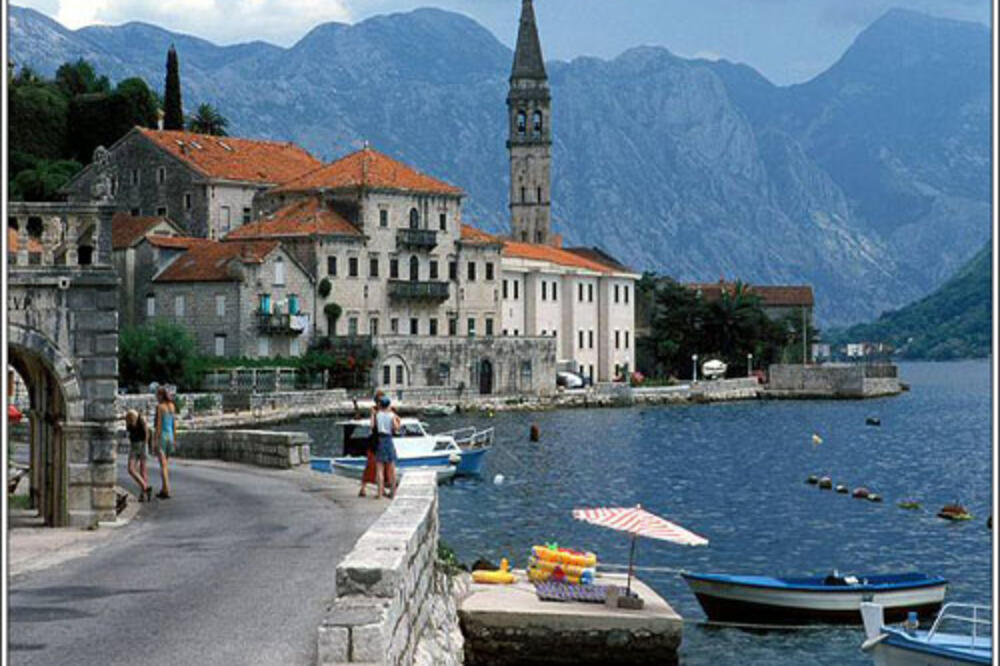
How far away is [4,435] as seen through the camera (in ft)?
33.3

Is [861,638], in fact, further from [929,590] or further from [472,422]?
[472,422]

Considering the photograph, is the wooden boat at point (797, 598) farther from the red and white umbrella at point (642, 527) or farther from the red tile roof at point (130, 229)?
the red tile roof at point (130, 229)

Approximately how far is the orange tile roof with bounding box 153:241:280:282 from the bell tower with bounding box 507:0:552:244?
63.3 meters

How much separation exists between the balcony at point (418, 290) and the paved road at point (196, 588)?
248ft

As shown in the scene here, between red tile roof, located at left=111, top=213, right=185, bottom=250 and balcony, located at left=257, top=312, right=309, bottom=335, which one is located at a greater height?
red tile roof, located at left=111, top=213, right=185, bottom=250

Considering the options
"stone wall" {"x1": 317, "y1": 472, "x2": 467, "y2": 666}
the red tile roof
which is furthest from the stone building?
"stone wall" {"x1": 317, "y1": 472, "x2": 467, "y2": 666}

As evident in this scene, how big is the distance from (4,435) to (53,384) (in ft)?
41.2

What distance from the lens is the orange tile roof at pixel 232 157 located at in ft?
330

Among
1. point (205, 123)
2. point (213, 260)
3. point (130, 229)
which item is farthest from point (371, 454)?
point (205, 123)

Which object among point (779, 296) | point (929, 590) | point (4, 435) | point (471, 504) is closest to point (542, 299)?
point (779, 296)

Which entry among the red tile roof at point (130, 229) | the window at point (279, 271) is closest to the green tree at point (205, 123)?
the red tile roof at point (130, 229)

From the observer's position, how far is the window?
93250 mm

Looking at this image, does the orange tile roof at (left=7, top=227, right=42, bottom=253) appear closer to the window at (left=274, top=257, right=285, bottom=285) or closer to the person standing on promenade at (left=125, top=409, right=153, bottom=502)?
the person standing on promenade at (left=125, top=409, right=153, bottom=502)

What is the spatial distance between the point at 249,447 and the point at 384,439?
9.84 meters
